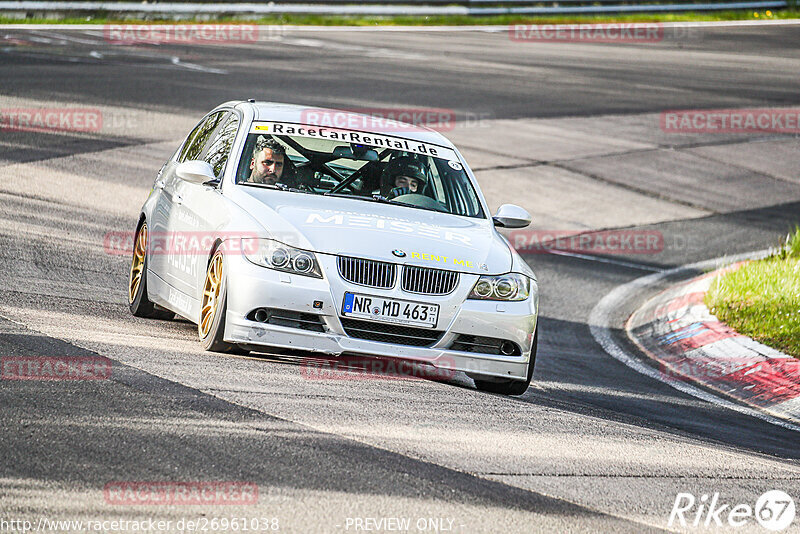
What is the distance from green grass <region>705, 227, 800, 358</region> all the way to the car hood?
Answer: 3384 millimetres

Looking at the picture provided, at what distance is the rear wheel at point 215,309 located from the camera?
7.33 metres

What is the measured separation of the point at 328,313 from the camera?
23.6 feet

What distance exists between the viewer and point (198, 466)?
17.2ft

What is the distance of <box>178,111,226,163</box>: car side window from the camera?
368 inches

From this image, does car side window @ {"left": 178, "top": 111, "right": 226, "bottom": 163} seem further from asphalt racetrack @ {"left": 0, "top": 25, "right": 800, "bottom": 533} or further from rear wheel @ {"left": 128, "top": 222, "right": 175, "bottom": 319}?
asphalt racetrack @ {"left": 0, "top": 25, "right": 800, "bottom": 533}

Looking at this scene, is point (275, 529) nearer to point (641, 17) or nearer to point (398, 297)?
point (398, 297)

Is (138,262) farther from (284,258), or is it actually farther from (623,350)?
(623,350)

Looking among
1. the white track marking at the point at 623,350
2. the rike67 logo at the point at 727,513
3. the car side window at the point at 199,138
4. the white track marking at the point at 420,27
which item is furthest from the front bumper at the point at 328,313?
the white track marking at the point at 420,27

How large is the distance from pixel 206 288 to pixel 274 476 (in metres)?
2.70

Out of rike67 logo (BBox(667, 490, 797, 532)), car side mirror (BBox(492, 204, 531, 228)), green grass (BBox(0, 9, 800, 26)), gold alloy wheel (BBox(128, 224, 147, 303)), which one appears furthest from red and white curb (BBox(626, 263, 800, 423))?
green grass (BBox(0, 9, 800, 26))

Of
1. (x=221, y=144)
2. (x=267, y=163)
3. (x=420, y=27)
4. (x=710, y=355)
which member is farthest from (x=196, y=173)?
(x=420, y=27)

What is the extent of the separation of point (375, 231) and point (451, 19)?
29.2m

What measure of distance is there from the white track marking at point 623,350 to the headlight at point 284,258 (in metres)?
3.58

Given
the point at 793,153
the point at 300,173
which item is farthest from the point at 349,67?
the point at 300,173
